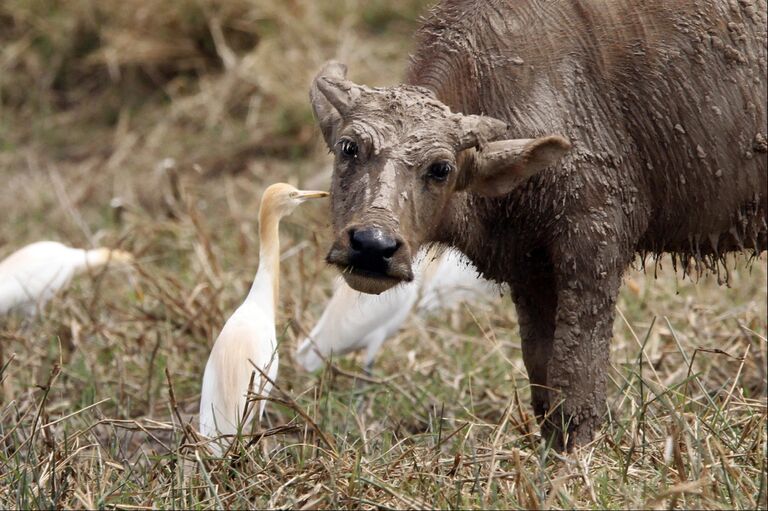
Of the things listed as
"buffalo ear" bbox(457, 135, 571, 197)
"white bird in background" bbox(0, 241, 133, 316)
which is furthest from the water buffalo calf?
"white bird in background" bbox(0, 241, 133, 316)

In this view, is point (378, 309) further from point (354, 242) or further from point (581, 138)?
point (354, 242)

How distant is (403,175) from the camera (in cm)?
324

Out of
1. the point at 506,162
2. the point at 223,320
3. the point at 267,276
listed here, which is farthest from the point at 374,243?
the point at 223,320

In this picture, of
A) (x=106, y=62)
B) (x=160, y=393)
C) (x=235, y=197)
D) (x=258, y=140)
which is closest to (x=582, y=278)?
(x=160, y=393)

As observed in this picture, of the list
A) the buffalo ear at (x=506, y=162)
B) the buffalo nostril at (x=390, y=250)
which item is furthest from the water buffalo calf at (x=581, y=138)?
the buffalo nostril at (x=390, y=250)

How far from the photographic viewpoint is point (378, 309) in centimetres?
565

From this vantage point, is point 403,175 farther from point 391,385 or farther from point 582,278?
point 391,385

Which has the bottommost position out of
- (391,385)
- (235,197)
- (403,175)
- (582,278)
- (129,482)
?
(235,197)

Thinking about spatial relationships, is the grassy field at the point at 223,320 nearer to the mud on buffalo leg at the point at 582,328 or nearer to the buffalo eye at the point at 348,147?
the mud on buffalo leg at the point at 582,328

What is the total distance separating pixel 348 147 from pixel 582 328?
88 centimetres

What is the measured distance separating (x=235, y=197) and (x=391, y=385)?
316cm

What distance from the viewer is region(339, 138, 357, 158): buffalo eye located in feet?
10.9

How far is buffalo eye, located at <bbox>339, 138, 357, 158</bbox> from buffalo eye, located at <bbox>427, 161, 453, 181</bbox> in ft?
0.66

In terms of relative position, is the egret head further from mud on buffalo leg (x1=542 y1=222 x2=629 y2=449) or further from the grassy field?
mud on buffalo leg (x1=542 y1=222 x2=629 y2=449)
